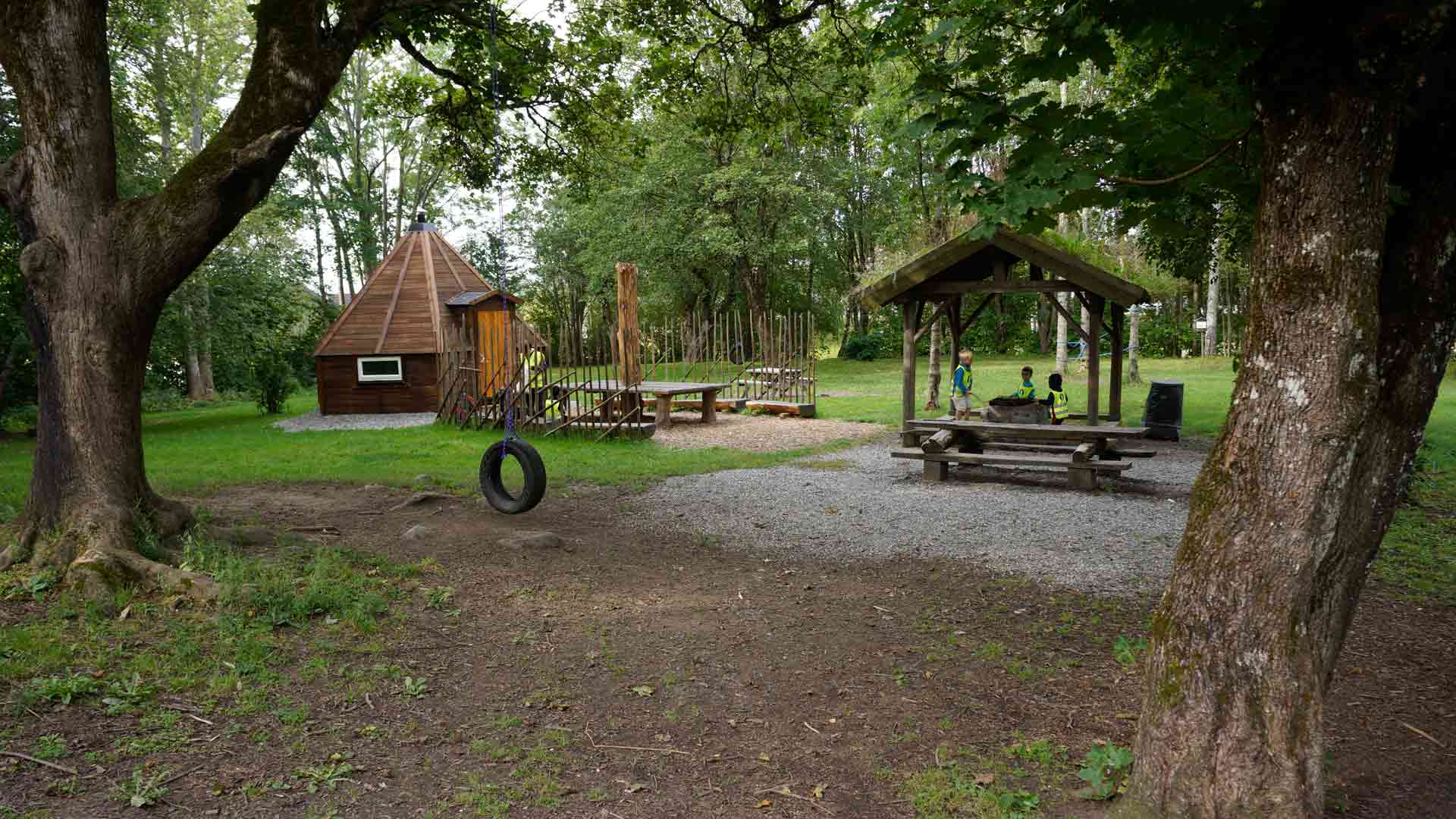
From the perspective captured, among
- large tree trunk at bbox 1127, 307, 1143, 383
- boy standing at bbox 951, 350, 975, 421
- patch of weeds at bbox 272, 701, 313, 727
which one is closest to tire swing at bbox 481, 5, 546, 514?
patch of weeds at bbox 272, 701, 313, 727

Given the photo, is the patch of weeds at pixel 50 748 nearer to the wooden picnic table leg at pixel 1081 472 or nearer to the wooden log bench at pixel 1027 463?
the wooden log bench at pixel 1027 463

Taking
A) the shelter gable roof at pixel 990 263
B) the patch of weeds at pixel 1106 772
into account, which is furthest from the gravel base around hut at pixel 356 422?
the patch of weeds at pixel 1106 772

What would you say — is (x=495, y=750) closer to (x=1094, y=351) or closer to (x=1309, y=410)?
(x=1309, y=410)

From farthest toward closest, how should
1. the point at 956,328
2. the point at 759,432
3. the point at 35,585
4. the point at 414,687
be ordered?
the point at 759,432 → the point at 956,328 → the point at 35,585 → the point at 414,687

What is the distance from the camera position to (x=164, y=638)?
5129 mm

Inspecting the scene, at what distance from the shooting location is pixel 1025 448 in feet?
42.3

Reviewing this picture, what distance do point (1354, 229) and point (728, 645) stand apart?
3.82 meters

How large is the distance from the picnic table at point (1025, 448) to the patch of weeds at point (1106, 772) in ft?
24.4

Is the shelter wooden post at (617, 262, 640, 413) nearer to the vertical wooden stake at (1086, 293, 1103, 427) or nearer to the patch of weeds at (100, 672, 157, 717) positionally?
the vertical wooden stake at (1086, 293, 1103, 427)

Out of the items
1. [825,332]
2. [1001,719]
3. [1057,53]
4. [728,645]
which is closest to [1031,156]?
[1057,53]

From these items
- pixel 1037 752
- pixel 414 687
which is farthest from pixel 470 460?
pixel 1037 752

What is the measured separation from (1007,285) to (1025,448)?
2.35 metres

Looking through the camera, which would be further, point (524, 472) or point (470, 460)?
point (470, 460)

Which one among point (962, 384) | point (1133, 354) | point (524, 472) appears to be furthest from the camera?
point (1133, 354)
